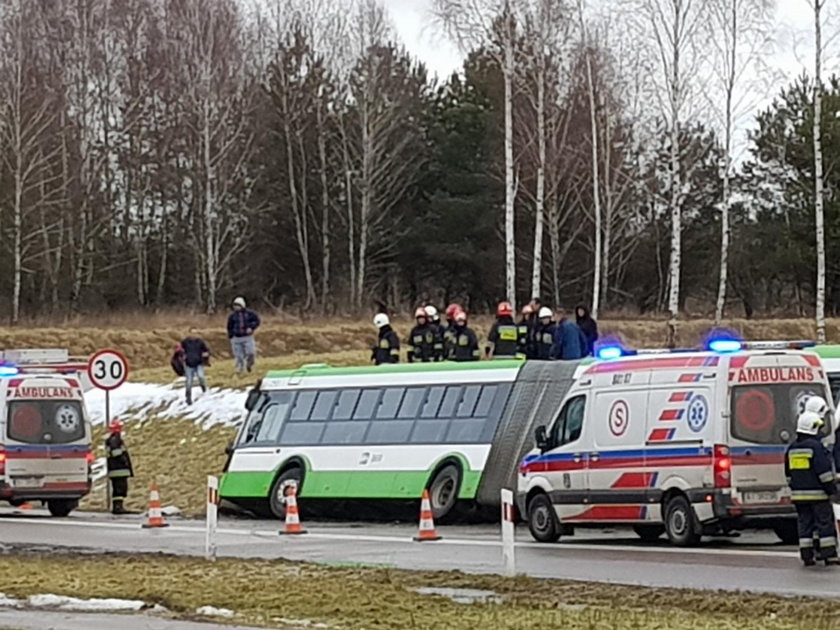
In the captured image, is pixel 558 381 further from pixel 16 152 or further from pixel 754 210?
pixel 754 210

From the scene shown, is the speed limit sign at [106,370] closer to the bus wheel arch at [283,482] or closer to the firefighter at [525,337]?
the bus wheel arch at [283,482]

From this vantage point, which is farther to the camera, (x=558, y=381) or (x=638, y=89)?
(x=638, y=89)

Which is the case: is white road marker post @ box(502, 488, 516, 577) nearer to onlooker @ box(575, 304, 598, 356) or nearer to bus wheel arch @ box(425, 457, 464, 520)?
bus wheel arch @ box(425, 457, 464, 520)

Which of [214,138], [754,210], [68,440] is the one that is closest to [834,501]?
[68,440]

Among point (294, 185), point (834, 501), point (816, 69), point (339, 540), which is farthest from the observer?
point (294, 185)

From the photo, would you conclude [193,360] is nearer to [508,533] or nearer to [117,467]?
[117,467]

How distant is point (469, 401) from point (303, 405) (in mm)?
3626

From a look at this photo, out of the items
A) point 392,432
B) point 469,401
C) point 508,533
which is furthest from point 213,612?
point 392,432

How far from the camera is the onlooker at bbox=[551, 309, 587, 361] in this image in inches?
1130

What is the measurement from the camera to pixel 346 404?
28906mm

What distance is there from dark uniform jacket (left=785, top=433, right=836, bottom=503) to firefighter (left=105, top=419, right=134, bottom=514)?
15.4 meters

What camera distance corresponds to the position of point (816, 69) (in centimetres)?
4338

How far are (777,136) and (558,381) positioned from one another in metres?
47.2

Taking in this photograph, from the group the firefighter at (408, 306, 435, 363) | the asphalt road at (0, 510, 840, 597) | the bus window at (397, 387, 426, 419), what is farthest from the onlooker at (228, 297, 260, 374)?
the bus window at (397, 387, 426, 419)
